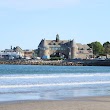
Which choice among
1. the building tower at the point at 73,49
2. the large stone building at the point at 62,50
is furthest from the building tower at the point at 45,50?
the building tower at the point at 73,49

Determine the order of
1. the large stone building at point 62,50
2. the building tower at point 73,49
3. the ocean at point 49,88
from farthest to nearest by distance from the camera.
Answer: the large stone building at point 62,50 < the building tower at point 73,49 < the ocean at point 49,88

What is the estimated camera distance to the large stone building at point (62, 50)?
612 feet

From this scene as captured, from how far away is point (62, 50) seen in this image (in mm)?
190125

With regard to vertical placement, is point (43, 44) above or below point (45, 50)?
above

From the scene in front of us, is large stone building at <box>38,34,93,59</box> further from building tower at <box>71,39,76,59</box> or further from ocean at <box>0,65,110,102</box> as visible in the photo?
ocean at <box>0,65,110,102</box>

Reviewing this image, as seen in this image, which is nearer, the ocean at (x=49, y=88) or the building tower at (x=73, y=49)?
the ocean at (x=49, y=88)

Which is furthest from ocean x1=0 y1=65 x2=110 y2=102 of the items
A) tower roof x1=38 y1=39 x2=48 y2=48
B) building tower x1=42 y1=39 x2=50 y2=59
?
tower roof x1=38 y1=39 x2=48 y2=48

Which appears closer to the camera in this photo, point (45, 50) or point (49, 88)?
point (49, 88)

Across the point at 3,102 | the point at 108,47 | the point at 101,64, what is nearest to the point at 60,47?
the point at 108,47

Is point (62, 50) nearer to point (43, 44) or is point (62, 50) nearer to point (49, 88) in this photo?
point (43, 44)

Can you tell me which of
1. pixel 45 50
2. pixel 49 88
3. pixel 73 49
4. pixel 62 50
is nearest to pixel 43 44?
pixel 45 50

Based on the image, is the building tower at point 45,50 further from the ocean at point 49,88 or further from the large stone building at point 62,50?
the ocean at point 49,88

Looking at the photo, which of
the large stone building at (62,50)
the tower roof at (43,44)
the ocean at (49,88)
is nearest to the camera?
the ocean at (49,88)

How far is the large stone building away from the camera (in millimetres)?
186625
